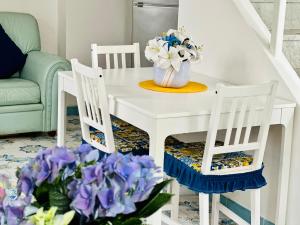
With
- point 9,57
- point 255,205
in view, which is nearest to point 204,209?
point 255,205

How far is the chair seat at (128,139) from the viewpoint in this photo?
2.91 metres

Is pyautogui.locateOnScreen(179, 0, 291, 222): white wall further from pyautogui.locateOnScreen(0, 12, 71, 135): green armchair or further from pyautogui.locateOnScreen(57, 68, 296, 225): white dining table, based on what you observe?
pyautogui.locateOnScreen(0, 12, 71, 135): green armchair

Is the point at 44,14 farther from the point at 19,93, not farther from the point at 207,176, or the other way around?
the point at 207,176

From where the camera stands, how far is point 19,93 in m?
4.65

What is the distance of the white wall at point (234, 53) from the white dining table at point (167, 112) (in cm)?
10

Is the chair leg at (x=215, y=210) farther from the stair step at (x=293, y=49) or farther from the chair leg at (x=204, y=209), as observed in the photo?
the stair step at (x=293, y=49)

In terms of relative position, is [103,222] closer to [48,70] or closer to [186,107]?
[186,107]

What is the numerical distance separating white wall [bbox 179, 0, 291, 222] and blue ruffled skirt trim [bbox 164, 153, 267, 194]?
0.38 metres

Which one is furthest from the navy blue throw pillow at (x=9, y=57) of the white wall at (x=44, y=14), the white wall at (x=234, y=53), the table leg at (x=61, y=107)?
the white wall at (x=234, y=53)

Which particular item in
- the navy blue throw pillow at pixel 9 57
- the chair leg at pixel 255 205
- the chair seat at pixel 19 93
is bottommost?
the chair leg at pixel 255 205

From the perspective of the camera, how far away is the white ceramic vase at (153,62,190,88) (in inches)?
119

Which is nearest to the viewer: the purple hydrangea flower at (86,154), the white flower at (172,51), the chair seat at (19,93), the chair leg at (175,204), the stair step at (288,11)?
the purple hydrangea flower at (86,154)

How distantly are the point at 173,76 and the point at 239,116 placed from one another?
1.98 ft

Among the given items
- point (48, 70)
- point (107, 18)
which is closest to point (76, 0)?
point (107, 18)
